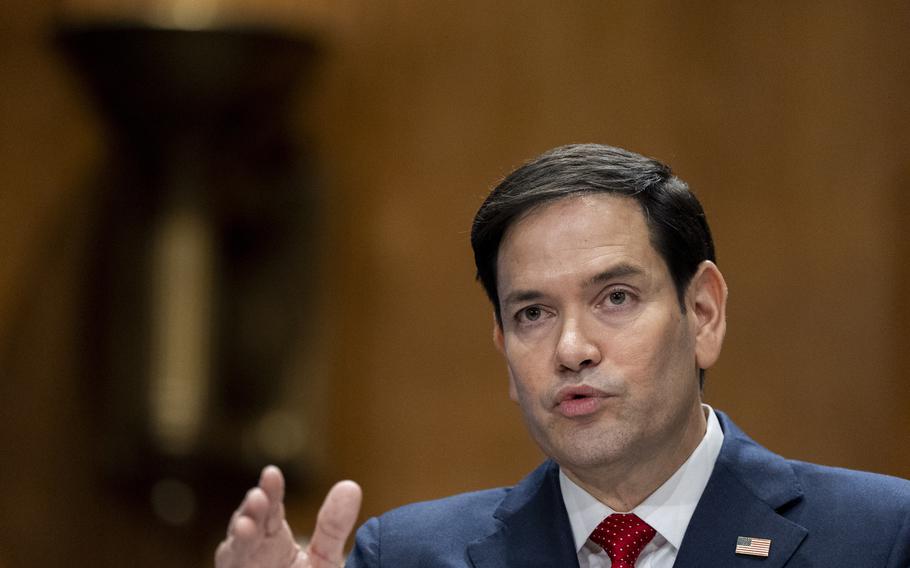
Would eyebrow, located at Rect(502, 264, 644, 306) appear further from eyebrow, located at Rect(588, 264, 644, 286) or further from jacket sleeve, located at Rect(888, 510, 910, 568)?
jacket sleeve, located at Rect(888, 510, 910, 568)

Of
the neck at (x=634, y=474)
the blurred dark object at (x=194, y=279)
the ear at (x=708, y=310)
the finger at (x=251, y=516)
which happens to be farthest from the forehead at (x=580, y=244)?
the blurred dark object at (x=194, y=279)

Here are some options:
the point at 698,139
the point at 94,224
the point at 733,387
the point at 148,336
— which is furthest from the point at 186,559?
the point at 698,139

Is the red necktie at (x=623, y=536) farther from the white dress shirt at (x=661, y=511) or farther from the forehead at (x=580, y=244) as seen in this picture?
the forehead at (x=580, y=244)

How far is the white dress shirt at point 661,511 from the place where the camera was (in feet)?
8.27

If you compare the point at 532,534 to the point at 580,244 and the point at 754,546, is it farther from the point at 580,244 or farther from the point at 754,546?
the point at 580,244

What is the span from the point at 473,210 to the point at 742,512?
2142 mm

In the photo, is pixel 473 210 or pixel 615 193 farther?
pixel 473 210

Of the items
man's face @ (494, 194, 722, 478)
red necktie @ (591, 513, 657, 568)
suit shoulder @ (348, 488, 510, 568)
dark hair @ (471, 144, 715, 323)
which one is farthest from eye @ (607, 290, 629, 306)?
suit shoulder @ (348, 488, 510, 568)

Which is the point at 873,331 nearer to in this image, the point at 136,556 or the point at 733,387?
the point at 733,387

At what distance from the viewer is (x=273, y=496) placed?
85.7 inches

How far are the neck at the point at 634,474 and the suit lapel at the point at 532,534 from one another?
0.25 feet

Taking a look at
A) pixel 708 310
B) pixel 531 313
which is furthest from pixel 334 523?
pixel 708 310

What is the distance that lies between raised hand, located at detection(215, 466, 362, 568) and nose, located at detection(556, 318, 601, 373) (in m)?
0.43

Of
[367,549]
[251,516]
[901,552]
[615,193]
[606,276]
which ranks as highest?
[615,193]
